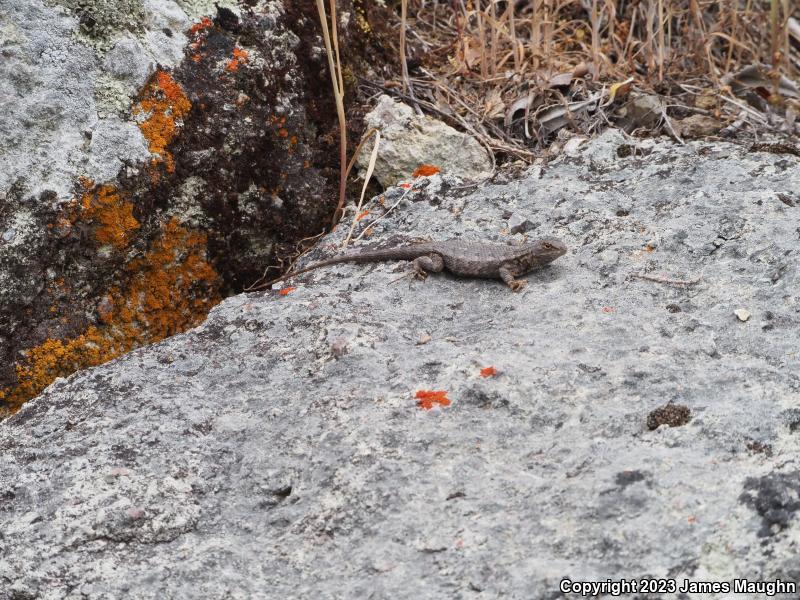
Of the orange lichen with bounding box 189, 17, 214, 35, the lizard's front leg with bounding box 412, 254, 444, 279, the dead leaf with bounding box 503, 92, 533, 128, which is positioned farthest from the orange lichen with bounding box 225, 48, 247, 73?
the dead leaf with bounding box 503, 92, 533, 128

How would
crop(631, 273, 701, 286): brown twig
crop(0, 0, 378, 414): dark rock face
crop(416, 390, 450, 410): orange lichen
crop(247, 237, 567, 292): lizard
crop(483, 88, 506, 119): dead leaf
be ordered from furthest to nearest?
crop(483, 88, 506, 119): dead leaf < crop(247, 237, 567, 292): lizard < crop(0, 0, 378, 414): dark rock face < crop(631, 273, 701, 286): brown twig < crop(416, 390, 450, 410): orange lichen

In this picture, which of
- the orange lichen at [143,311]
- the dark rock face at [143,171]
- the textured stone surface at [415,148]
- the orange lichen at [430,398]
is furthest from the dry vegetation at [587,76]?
the orange lichen at [430,398]

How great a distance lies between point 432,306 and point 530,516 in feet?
5.09

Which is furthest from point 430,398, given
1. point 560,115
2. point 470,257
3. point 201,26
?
point 560,115

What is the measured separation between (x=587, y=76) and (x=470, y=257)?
79.5 inches

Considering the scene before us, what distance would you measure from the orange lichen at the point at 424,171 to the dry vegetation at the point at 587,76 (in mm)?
438

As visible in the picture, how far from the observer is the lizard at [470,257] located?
4.04 meters

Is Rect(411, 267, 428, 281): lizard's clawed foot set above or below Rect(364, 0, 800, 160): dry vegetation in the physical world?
below

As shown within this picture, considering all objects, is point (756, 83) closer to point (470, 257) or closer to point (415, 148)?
point (415, 148)

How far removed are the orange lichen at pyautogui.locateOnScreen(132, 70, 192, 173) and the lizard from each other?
882 mm

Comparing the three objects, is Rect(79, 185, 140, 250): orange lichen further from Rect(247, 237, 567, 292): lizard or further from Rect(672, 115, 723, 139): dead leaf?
Rect(672, 115, 723, 139): dead leaf

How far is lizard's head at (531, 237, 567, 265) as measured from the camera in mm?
4039

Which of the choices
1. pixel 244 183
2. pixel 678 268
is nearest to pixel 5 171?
pixel 244 183

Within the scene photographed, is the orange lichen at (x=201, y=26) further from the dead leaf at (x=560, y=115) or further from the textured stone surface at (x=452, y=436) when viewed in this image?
the dead leaf at (x=560, y=115)
